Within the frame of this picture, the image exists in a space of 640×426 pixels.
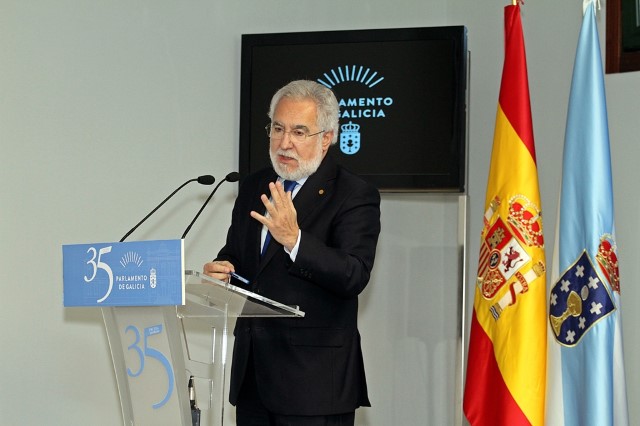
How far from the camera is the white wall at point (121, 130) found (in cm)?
430

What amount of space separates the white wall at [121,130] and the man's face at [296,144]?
146cm

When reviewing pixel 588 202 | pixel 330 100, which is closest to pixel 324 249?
pixel 330 100

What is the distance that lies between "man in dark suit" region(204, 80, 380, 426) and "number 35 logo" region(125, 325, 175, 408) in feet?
1.06

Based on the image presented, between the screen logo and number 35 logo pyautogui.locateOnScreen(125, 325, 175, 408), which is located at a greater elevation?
the screen logo

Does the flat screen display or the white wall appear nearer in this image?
the flat screen display

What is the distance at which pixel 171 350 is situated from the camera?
238 centimetres

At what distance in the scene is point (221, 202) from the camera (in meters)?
4.63

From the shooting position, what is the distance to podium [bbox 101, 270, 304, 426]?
2.39 m

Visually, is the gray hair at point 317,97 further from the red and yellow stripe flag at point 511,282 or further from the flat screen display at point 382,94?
the flat screen display at point 382,94

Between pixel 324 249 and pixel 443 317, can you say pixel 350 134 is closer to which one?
pixel 443 317

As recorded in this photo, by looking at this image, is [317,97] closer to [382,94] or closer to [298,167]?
[298,167]

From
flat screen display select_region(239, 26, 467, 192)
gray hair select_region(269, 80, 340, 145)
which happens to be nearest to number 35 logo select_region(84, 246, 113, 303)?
gray hair select_region(269, 80, 340, 145)

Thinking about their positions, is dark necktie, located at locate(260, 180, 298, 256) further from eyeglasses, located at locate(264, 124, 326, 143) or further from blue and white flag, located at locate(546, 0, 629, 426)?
blue and white flag, located at locate(546, 0, 629, 426)

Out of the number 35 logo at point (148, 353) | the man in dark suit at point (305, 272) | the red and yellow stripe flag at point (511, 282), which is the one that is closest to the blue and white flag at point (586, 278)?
the red and yellow stripe flag at point (511, 282)
